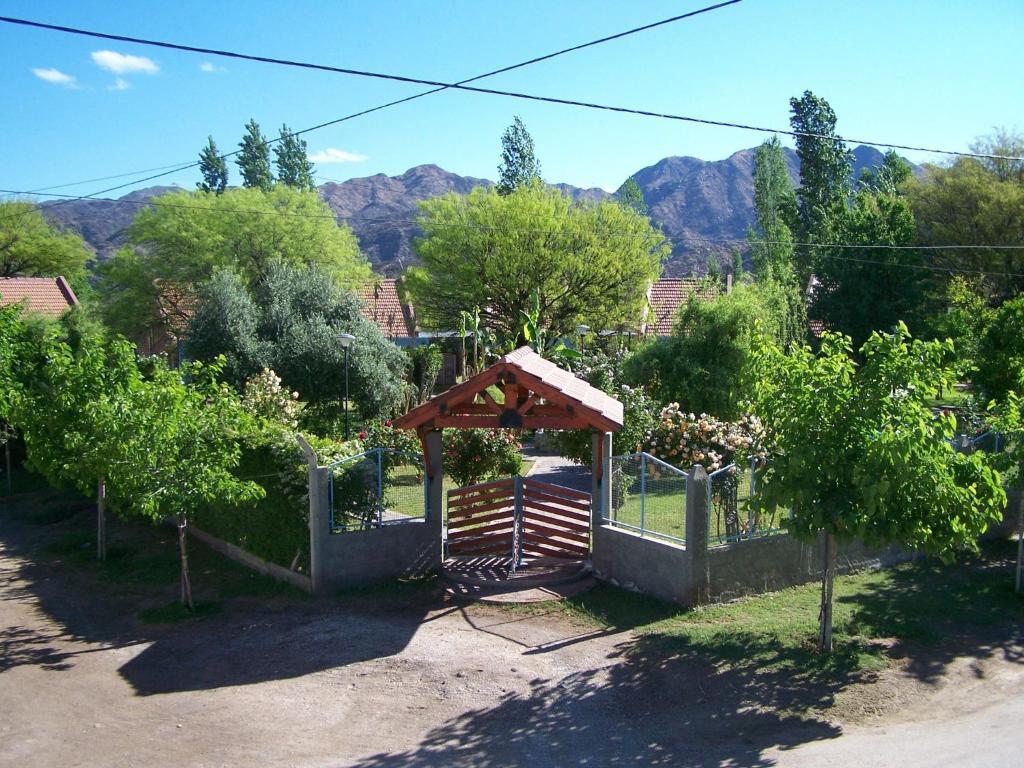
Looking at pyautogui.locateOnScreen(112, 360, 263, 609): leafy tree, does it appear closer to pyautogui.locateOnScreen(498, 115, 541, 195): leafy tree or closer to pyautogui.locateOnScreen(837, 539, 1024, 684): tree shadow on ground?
pyautogui.locateOnScreen(837, 539, 1024, 684): tree shadow on ground

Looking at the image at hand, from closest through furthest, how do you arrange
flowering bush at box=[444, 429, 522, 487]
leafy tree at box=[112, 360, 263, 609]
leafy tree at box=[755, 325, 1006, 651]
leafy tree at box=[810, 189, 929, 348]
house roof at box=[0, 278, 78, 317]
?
leafy tree at box=[755, 325, 1006, 651] → leafy tree at box=[112, 360, 263, 609] → flowering bush at box=[444, 429, 522, 487] → leafy tree at box=[810, 189, 929, 348] → house roof at box=[0, 278, 78, 317]

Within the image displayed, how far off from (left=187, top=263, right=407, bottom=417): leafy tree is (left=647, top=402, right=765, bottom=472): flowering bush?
30.0ft

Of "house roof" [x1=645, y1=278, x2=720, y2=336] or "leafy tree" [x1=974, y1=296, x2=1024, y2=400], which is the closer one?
"leafy tree" [x1=974, y1=296, x2=1024, y2=400]

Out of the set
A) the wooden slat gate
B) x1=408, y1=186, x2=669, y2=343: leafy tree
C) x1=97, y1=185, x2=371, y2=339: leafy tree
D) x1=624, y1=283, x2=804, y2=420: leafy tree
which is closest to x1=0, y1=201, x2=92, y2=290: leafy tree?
x1=97, y1=185, x2=371, y2=339: leafy tree

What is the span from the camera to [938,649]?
9.95 m

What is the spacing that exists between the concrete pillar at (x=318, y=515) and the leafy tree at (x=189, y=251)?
21.7 m

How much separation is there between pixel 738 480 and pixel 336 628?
5.90 m

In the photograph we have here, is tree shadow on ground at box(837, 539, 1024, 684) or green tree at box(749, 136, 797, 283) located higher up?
green tree at box(749, 136, 797, 283)

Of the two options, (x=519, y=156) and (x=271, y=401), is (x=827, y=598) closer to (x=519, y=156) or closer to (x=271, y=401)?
(x=271, y=401)

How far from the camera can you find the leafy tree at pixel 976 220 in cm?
3753

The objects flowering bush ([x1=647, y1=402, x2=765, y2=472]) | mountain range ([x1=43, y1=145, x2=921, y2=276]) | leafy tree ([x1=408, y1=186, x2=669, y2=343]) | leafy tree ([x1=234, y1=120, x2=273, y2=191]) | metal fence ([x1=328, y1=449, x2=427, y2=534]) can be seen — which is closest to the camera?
metal fence ([x1=328, y1=449, x2=427, y2=534])

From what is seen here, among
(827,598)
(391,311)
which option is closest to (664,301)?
(391,311)

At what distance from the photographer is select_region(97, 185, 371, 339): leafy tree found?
3328cm

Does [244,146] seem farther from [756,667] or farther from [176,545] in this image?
[756,667]
